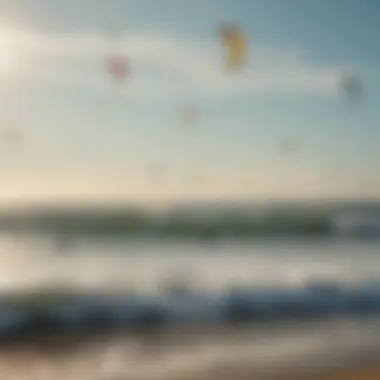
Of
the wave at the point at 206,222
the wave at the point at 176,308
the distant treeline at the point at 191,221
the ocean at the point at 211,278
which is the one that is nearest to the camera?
the ocean at the point at 211,278

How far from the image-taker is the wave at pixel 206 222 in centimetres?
605

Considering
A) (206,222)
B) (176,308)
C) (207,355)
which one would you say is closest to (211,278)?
(176,308)

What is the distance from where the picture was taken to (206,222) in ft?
22.6

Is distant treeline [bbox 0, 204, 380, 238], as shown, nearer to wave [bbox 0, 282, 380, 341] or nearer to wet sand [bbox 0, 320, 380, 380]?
wave [bbox 0, 282, 380, 341]

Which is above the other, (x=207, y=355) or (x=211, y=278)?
(x=211, y=278)

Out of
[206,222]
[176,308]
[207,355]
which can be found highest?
[206,222]

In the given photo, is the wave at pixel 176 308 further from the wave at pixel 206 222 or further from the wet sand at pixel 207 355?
the wave at pixel 206 222

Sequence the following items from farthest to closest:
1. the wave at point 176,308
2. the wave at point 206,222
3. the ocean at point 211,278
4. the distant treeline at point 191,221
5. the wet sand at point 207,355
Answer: the wave at point 206,222 → the distant treeline at point 191,221 → the wave at point 176,308 → the ocean at point 211,278 → the wet sand at point 207,355

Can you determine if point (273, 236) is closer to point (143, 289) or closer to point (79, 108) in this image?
point (143, 289)

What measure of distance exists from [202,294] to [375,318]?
116 cm

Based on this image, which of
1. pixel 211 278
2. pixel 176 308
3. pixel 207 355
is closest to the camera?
pixel 207 355

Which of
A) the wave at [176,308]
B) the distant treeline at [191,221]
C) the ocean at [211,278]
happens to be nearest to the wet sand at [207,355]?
the ocean at [211,278]

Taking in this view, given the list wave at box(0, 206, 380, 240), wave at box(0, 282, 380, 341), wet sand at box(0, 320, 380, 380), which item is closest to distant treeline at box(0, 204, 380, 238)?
wave at box(0, 206, 380, 240)

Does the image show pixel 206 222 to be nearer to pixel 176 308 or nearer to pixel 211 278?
pixel 211 278
